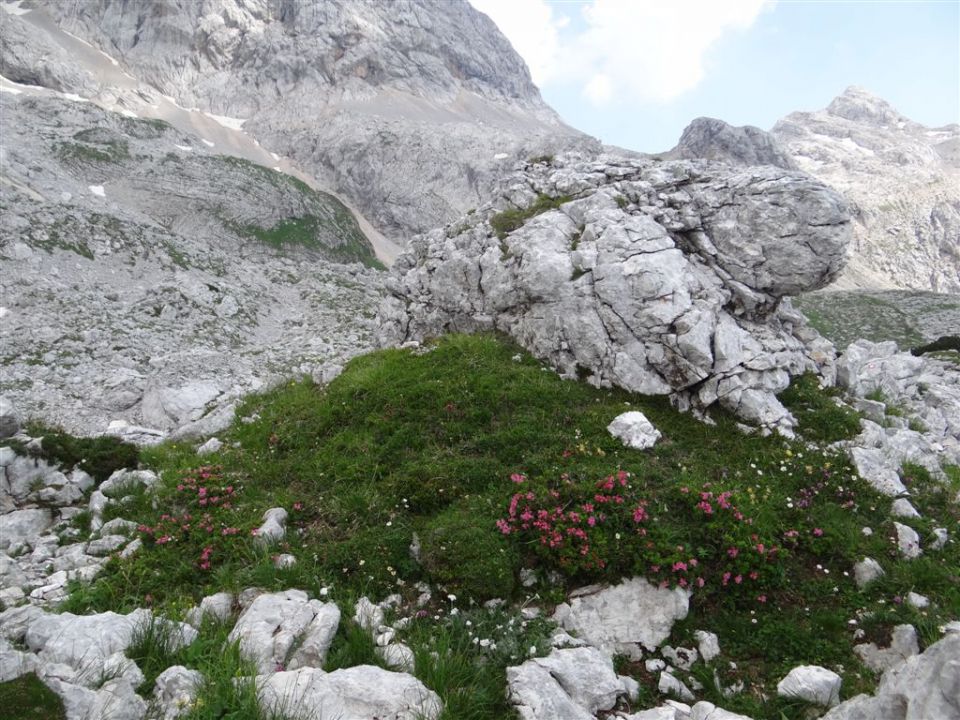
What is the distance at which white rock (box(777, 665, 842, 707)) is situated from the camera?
690cm

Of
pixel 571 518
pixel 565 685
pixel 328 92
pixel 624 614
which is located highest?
pixel 328 92

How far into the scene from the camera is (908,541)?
9.80 meters

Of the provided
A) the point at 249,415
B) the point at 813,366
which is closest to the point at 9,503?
the point at 249,415

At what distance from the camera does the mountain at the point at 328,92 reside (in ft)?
333

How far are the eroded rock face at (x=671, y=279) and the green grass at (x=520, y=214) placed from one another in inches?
3.5

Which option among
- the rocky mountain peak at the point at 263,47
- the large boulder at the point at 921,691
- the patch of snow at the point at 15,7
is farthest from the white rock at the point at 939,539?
the patch of snow at the point at 15,7

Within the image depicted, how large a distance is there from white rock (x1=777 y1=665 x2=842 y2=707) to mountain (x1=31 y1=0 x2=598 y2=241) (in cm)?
9544

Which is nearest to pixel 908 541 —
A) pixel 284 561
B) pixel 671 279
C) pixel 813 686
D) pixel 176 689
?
pixel 813 686

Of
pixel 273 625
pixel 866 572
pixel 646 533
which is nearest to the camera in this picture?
pixel 273 625

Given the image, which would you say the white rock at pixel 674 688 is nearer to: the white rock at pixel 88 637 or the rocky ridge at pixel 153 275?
the white rock at pixel 88 637

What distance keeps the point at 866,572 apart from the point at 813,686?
3.15m

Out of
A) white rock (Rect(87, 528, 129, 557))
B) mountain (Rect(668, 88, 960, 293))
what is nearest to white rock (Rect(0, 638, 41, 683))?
white rock (Rect(87, 528, 129, 557))

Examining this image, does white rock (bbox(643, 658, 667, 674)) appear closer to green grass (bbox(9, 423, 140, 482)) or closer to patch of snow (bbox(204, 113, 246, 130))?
green grass (bbox(9, 423, 140, 482))

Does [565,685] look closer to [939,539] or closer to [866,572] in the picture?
[866,572]
